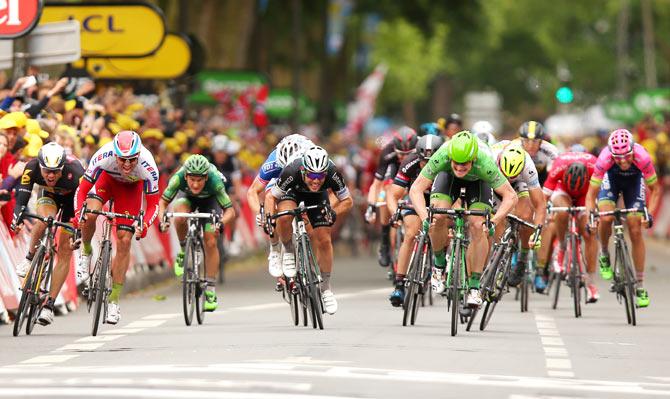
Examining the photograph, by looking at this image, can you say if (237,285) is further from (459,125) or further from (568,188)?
(568,188)

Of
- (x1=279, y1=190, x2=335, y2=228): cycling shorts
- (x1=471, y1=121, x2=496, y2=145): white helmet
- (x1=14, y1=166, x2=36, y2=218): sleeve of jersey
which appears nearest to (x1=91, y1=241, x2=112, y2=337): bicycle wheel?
(x1=14, y1=166, x2=36, y2=218): sleeve of jersey

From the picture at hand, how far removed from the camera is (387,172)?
2281cm

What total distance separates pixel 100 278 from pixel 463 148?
310cm

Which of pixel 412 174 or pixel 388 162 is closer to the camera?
pixel 412 174

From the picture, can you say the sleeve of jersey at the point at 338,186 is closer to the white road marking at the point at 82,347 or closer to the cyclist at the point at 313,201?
the cyclist at the point at 313,201

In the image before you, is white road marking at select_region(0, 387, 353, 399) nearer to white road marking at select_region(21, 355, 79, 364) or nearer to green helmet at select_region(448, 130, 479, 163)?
white road marking at select_region(21, 355, 79, 364)

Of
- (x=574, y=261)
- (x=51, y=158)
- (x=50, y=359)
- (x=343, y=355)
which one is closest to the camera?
(x=50, y=359)

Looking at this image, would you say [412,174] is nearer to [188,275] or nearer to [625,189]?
[625,189]

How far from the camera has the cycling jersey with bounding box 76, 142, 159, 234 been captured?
17422mm

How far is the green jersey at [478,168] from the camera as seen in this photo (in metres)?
17.5

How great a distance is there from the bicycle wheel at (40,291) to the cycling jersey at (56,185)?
0.52 meters

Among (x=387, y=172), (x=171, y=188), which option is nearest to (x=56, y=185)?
(x=171, y=188)

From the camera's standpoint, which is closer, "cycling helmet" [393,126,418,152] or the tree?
"cycling helmet" [393,126,418,152]

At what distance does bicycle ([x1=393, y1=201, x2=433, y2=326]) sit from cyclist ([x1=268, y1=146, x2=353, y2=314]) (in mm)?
589
